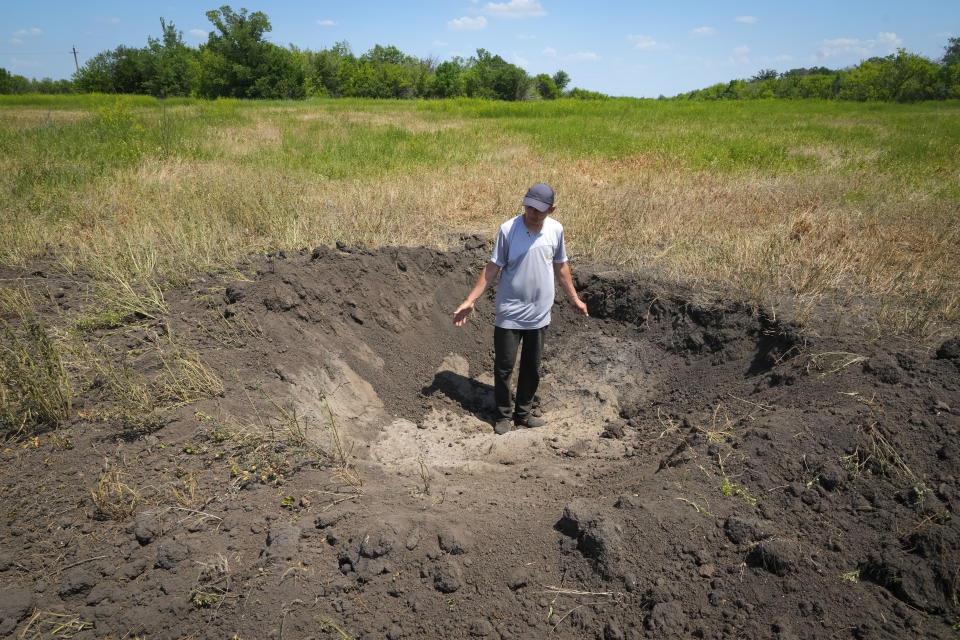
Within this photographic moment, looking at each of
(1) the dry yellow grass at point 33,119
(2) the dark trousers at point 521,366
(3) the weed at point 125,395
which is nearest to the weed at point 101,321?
(3) the weed at point 125,395

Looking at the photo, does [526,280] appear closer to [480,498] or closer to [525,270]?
[525,270]

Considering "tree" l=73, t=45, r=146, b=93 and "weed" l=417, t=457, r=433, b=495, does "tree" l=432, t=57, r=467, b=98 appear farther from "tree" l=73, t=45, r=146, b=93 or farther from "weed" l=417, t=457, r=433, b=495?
"weed" l=417, t=457, r=433, b=495

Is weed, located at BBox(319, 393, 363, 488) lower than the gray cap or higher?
lower

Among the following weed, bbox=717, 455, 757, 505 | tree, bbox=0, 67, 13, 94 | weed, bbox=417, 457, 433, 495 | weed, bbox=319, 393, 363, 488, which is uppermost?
tree, bbox=0, 67, 13, 94

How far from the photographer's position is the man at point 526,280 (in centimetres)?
364

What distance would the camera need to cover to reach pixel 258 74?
1694 inches

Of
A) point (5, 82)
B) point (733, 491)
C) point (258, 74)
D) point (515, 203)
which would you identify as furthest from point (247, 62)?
point (733, 491)

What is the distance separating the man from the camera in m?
3.64

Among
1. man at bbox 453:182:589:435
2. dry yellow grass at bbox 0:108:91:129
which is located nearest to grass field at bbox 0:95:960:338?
man at bbox 453:182:589:435

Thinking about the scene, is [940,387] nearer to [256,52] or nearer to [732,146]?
[732,146]

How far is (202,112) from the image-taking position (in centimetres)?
2022

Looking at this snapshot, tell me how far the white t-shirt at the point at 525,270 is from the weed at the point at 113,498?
8.44 ft

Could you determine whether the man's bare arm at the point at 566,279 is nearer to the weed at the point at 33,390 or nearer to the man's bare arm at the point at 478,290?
the man's bare arm at the point at 478,290

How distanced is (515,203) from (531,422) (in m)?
4.30
